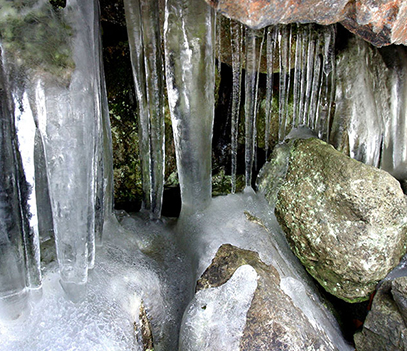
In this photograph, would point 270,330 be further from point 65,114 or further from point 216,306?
point 65,114

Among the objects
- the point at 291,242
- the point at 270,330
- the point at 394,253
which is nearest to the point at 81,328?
the point at 270,330

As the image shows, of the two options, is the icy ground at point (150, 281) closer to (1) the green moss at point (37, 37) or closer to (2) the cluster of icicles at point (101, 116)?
(2) the cluster of icicles at point (101, 116)

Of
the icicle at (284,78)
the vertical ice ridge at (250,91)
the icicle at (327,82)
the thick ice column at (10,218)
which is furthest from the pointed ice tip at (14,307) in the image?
the icicle at (327,82)

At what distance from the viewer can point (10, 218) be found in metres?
1.53

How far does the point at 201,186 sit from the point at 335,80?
135cm

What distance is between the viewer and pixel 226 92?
2777 mm

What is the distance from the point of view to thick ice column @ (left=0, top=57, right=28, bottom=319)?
1.49 m

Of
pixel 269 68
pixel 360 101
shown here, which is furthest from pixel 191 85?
pixel 360 101

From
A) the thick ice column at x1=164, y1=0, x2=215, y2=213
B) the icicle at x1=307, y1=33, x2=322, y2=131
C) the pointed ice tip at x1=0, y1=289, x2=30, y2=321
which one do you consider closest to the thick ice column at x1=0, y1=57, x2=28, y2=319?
the pointed ice tip at x1=0, y1=289, x2=30, y2=321

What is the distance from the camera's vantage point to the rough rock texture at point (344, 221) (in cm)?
209

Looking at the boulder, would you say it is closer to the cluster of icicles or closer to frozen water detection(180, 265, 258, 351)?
frozen water detection(180, 265, 258, 351)

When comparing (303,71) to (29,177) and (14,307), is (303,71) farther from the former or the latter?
(14,307)

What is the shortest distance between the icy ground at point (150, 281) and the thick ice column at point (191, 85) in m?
0.33

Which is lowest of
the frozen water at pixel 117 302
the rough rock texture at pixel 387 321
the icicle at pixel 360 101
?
the rough rock texture at pixel 387 321
